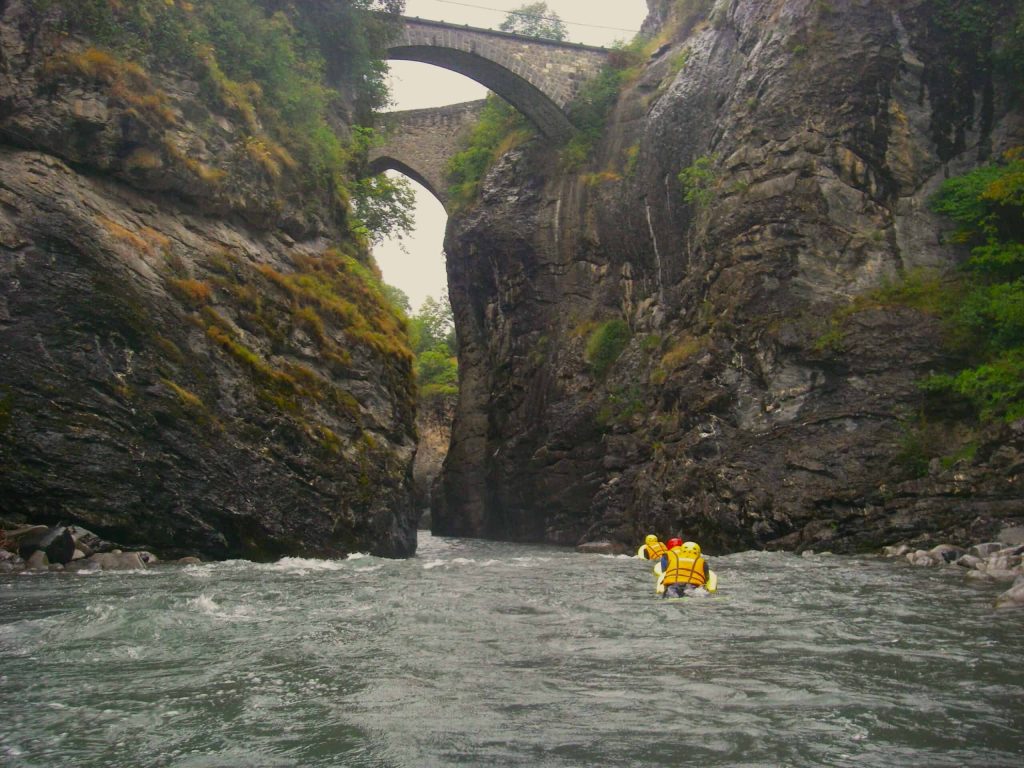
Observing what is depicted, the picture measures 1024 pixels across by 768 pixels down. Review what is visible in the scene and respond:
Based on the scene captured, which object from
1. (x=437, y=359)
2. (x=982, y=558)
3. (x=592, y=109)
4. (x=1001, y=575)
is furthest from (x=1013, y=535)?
(x=437, y=359)

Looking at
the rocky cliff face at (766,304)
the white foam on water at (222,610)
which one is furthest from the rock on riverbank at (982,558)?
the white foam on water at (222,610)

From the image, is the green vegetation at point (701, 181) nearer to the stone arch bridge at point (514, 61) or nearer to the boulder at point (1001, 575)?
the stone arch bridge at point (514, 61)

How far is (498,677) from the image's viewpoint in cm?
706

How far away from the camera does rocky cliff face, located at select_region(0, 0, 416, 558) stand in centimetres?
1377

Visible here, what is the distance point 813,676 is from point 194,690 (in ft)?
15.1

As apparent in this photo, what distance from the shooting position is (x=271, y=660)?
24.6 feet

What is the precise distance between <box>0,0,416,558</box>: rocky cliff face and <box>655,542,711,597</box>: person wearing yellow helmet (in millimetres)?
7541

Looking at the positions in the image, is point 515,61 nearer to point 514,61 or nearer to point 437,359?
point 514,61

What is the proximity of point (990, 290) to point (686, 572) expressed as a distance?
35.7 feet

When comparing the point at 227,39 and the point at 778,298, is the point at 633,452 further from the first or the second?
the point at 227,39

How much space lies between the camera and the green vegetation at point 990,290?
16.8m

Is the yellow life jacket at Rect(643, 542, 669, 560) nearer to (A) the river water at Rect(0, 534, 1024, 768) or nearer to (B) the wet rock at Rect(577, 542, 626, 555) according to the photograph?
(A) the river water at Rect(0, 534, 1024, 768)

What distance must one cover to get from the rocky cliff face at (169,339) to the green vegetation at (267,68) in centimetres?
17

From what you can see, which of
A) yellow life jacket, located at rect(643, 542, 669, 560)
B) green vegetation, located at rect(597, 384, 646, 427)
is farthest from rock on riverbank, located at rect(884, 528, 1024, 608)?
green vegetation, located at rect(597, 384, 646, 427)
